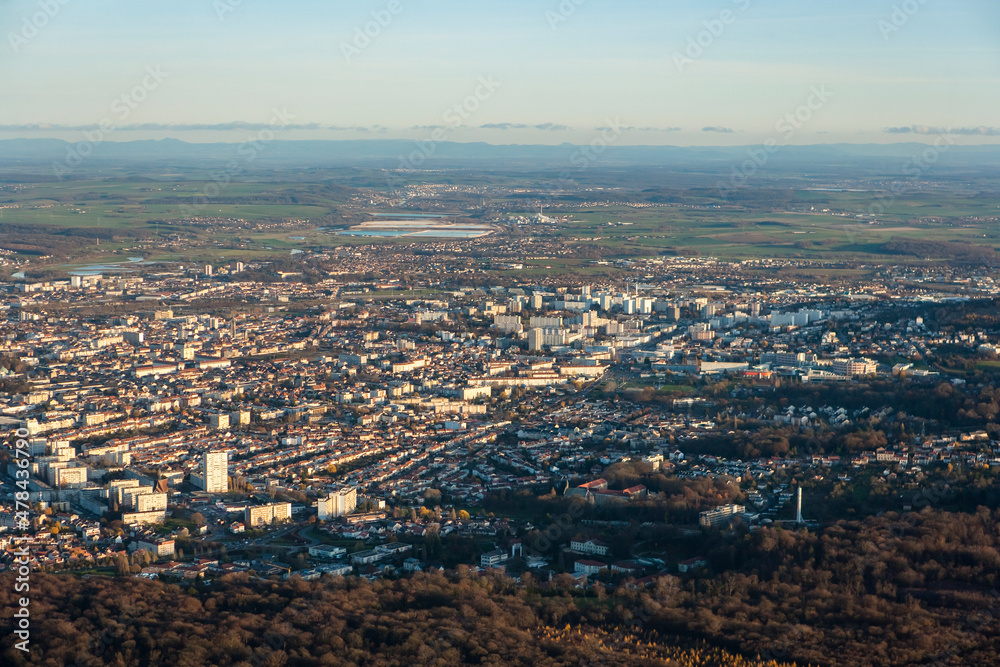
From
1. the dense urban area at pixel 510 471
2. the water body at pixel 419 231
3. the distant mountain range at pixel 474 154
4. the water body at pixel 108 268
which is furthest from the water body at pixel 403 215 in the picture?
the distant mountain range at pixel 474 154

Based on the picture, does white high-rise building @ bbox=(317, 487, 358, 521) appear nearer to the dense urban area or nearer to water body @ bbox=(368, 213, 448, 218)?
the dense urban area

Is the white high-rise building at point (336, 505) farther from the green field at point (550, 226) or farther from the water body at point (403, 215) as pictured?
the water body at point (403, 215)

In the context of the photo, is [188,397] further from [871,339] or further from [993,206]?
[993,206]

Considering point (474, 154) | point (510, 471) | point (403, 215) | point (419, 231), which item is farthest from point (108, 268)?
point (474, 154)

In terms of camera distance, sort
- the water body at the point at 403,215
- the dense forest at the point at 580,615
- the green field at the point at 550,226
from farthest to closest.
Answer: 1. the water body at the point at 403,215
2. the green field at the point at 550,226
3. the dense forest at the point at 580,615

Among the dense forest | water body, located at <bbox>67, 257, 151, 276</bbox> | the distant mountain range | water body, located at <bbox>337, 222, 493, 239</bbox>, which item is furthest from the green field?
the distant mountain range

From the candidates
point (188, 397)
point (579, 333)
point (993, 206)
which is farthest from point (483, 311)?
point (993, 206)

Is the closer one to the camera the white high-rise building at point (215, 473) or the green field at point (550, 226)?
the white high-rise building at point (215, 473)
